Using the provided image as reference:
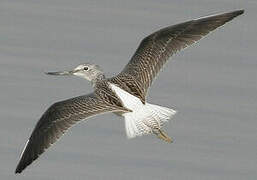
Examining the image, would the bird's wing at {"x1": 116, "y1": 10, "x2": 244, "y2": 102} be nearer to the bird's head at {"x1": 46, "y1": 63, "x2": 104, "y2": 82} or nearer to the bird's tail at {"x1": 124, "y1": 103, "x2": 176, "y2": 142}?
the bird's head at {"x1": 46, "y1": 63, "x2": 104, "y2": 82}

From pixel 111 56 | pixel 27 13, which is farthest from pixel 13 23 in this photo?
pixel 111 56

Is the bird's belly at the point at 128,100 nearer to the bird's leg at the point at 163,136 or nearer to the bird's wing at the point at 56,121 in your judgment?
the bird's wing at the point at 56,121

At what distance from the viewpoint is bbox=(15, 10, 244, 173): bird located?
12797 mm

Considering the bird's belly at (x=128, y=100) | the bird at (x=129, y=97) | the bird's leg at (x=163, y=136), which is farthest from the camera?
the bird's leg at (x=163, y=136)

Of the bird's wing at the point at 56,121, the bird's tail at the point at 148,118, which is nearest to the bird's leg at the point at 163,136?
the bird's tail at the point at 148,118

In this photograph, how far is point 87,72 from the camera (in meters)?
14.3

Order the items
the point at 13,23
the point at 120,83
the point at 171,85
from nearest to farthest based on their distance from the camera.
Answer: the point at 120,83, the point at 171,85, the point at 13,23

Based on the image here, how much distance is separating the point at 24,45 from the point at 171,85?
2.00 m

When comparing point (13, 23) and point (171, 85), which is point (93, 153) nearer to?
point (171, 85)

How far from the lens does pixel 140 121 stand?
42.6 feet

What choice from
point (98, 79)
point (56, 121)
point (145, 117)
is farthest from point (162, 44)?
point (56, 121)

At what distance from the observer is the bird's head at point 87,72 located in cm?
1424

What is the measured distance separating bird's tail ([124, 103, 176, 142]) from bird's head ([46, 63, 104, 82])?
118cm

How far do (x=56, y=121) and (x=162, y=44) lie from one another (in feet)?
5.89
